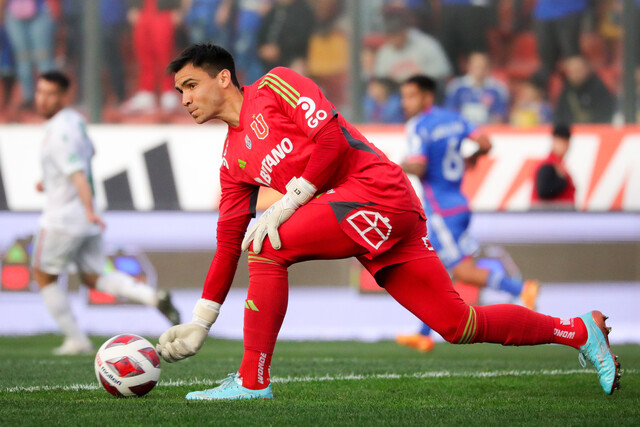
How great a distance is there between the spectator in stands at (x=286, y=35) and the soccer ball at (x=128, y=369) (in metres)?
7.78

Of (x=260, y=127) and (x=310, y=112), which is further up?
(x=310, y=112)

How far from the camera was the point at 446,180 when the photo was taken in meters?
9.50

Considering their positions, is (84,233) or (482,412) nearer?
(482,412)

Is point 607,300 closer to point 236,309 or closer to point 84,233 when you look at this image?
point 236,309

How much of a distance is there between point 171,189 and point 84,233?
3.02 meters

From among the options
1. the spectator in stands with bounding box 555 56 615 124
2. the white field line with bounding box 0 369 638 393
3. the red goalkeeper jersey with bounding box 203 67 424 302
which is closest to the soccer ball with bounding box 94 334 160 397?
the white field line with bounding box 0 369 638 393

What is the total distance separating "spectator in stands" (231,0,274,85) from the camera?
1282 centimetres

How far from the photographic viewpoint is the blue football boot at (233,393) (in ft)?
17.1

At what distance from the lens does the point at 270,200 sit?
1166cm

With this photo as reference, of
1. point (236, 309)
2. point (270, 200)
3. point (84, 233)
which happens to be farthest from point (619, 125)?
point (84, 233)

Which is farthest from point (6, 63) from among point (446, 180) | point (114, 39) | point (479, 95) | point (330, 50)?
point (446, 180)

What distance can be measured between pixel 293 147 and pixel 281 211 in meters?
0.32

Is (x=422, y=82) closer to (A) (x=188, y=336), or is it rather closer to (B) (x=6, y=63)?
(A) (x=188, y=336)

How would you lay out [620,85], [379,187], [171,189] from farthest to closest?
[620,85] < [171,189] < [379,187]
